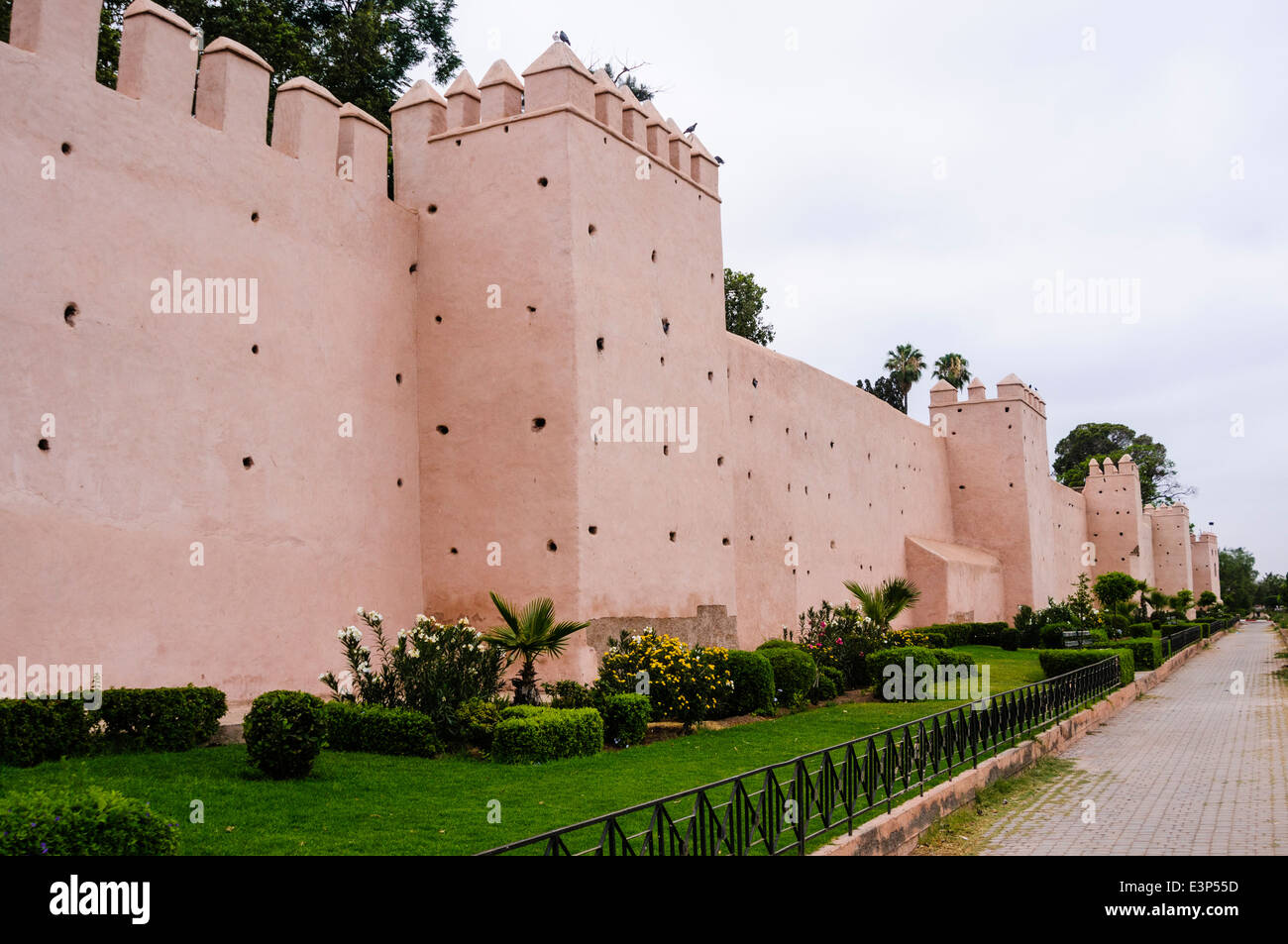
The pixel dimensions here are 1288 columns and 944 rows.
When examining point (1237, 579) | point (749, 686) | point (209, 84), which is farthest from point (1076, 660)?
point (1237, 579)

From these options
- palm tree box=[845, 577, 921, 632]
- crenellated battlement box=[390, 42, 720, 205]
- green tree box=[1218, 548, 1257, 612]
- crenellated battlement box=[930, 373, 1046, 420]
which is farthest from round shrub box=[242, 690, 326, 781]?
green tree box=[1218, 548, 1257, 612]

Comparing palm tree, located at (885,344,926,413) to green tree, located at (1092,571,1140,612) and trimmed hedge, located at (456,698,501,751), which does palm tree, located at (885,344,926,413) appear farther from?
trimmed hedge, located at (456,698,501,751)

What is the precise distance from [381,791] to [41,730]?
2.46 meters

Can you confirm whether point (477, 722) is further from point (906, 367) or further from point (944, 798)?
point (906, 367)

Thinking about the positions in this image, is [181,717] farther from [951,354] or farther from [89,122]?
[951,354]

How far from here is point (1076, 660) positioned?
18.1 metres

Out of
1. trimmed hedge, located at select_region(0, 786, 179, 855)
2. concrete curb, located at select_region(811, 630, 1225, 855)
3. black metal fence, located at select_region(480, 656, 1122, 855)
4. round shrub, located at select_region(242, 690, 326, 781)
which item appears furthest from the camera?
round shrub, located at select_region(242, 690, 326, 781)

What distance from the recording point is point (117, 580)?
384 inches

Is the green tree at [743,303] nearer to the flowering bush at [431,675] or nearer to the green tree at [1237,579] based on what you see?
the flowering bush at [431,675]

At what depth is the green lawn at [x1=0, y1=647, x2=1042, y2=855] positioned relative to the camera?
629 centimetres

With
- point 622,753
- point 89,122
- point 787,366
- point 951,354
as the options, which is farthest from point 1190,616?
point 89,122

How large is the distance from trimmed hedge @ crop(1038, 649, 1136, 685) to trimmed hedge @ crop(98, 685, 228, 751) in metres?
14.1

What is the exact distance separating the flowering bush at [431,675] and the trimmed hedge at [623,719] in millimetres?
1193
